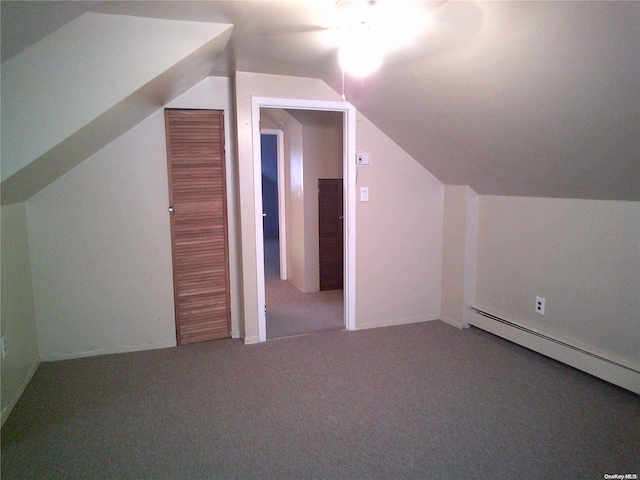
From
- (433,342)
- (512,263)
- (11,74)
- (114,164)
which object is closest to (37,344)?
(114,164)

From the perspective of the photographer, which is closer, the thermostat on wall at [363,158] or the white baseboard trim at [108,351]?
the white baseboard trim at [108,351]

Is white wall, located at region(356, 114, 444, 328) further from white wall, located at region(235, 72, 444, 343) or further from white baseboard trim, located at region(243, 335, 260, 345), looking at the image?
white baseboard trim, located at region(243, 335, 260, 345)

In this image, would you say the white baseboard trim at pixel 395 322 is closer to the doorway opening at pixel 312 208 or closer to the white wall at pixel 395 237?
the white wall at pixel 395 237

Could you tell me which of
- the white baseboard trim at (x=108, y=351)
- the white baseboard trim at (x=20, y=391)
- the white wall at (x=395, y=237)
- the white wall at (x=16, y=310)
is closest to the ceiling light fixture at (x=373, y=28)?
the white wall at (x=395, y=237)

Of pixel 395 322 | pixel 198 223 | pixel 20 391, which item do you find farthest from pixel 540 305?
pixel 20 391

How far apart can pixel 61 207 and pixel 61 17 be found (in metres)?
1.48

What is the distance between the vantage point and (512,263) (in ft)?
10.6

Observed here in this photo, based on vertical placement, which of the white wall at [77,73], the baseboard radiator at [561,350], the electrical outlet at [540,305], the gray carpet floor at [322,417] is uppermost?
the white wall at [77,73]

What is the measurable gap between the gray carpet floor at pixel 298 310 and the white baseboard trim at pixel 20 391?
5.26ft

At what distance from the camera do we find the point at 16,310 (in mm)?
2584

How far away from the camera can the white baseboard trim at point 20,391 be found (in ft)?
7.44

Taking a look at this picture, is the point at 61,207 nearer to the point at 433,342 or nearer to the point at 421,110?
the point at 421,110

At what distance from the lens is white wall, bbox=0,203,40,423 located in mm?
2387

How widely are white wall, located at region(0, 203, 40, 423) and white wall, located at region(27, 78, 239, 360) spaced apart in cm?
11
